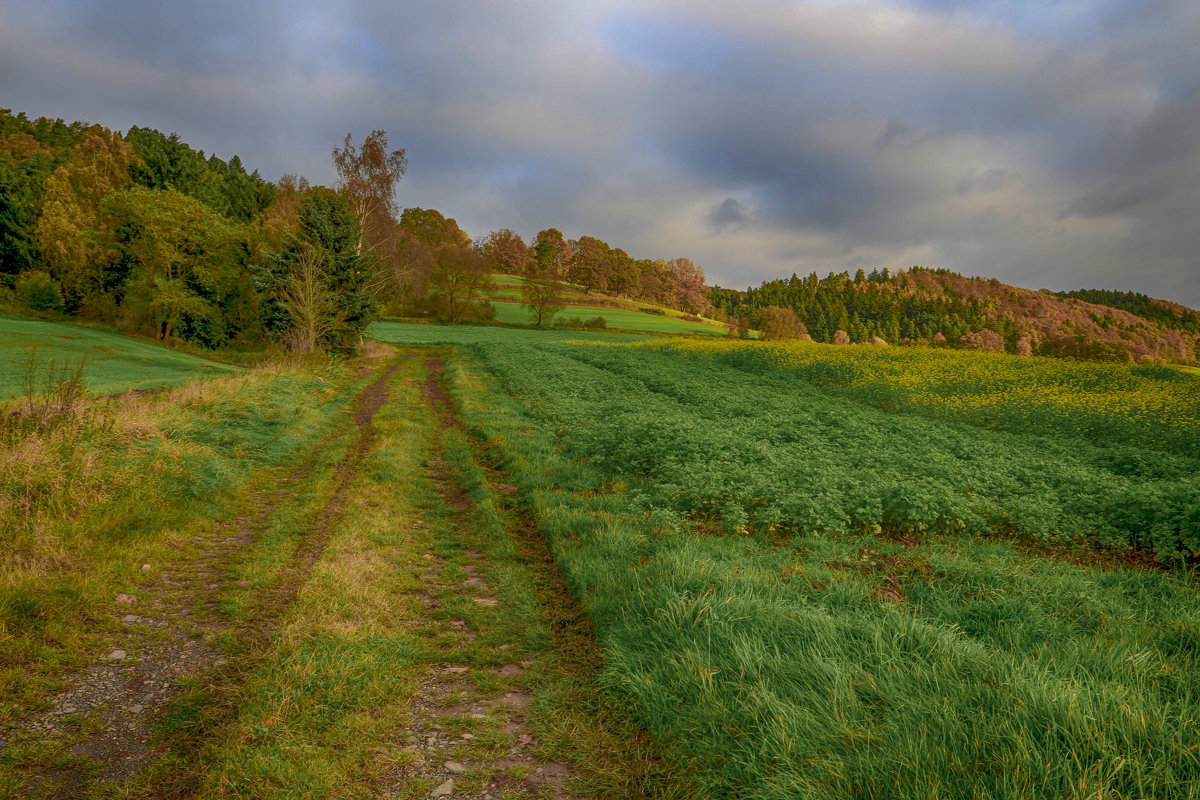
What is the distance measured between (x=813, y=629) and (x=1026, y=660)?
141cm

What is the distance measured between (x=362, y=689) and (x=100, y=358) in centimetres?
3122

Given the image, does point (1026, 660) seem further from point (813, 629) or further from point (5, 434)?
point (5, 434)

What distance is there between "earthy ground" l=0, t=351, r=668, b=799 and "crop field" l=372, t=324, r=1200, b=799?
0.59 m

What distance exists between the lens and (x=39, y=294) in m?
39.2

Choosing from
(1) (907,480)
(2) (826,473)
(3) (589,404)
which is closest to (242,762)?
(2) (826,473)

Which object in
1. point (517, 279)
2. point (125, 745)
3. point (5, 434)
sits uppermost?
point (517, 279)

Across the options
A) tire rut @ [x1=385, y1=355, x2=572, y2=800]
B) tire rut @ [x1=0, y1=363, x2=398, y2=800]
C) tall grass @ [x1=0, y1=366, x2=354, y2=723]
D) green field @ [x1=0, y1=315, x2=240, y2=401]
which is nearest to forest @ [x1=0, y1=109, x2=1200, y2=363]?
green field @ [x1=0, y1=315, x2=240, y2=401]

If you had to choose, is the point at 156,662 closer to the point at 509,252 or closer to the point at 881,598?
the point at 881,598

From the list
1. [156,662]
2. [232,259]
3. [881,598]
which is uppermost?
[232,259]

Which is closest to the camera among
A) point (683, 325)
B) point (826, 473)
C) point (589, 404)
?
point (826, 473)

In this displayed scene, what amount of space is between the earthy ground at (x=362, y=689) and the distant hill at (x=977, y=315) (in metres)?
53.1

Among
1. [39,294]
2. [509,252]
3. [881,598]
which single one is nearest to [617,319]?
[509,252]

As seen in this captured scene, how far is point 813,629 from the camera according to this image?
169 inches

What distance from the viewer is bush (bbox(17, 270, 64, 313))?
38844mm
